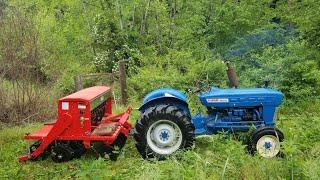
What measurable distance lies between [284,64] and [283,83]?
46cm

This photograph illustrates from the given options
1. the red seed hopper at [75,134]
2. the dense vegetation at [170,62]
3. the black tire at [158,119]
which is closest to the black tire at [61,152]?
the red seed hopper at [75,134]

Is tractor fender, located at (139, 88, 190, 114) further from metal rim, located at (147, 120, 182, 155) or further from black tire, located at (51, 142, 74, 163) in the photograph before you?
black tire, located at (51, 142, 74, 163)

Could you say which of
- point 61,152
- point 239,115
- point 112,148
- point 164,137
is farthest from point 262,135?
point 61,152

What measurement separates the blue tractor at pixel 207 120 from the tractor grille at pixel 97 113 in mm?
958

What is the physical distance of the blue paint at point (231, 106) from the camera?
6.49m

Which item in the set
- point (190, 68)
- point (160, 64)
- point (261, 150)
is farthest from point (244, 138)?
point (160, 64)

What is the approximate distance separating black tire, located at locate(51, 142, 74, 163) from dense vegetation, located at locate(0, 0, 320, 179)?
0.46 feet

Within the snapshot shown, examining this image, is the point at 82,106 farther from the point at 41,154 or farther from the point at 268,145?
the point at 268,145

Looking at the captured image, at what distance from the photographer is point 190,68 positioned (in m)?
12.3

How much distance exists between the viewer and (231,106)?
6551 mm

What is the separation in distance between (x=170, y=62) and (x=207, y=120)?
7.06 meters

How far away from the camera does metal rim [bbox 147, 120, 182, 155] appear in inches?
250

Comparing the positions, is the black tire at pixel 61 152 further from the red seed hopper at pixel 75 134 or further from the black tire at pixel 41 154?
the black tire at pixel 41 154

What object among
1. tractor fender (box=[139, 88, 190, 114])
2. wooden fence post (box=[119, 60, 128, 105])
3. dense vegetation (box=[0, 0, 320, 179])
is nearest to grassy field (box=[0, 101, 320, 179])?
dense vegetation (box=[0, 0, 320, 179])
